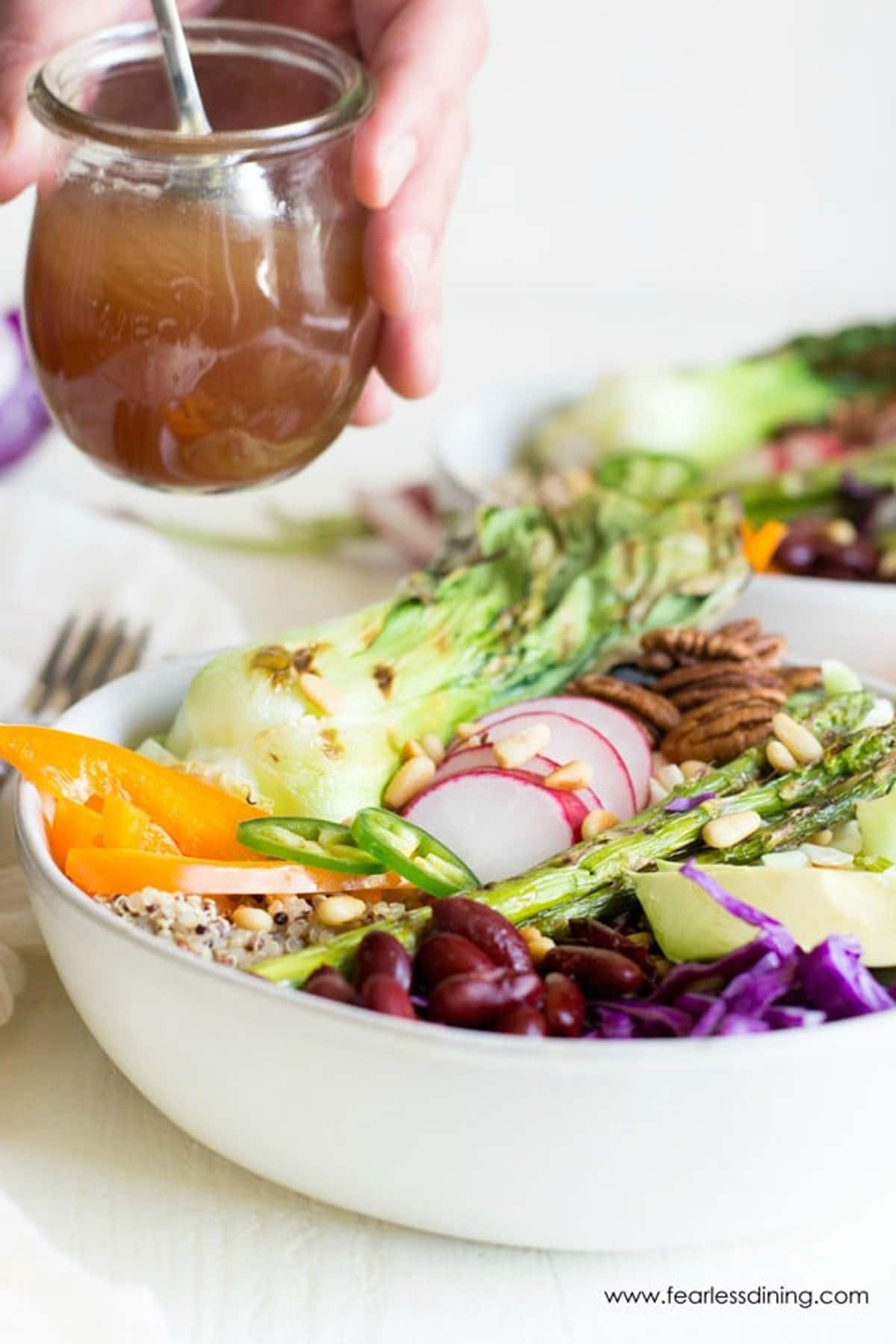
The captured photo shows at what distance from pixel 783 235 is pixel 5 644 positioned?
357cm

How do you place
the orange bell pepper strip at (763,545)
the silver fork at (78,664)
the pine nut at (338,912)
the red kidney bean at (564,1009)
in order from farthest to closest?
the orange bell pepper strip at (763,545)
the silver fork at (78,664)
the pine nut at (338,912)
the red kidney bean at (564,1009)

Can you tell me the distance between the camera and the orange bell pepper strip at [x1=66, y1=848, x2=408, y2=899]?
1.66 metres

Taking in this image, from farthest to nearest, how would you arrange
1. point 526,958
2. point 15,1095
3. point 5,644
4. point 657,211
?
point 657,211
point 5,644
point 15,1095
point 526,958

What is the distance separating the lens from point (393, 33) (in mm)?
2199

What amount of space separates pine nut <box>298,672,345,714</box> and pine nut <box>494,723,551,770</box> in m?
0.19

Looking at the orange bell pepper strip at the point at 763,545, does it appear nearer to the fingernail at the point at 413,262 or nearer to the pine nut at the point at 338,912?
the fingernail at the point at 413,262

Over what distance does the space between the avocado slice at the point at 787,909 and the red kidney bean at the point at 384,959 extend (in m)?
0.25

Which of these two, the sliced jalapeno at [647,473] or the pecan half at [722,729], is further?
the sliced jalapeno at [647,473]

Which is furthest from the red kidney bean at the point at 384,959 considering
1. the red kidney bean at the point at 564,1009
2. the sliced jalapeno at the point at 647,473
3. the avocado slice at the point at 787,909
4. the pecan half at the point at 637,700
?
the sliced jalapeno at the point at 647,473

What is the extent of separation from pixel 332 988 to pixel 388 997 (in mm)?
51

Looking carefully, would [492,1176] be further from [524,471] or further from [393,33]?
[524,471]

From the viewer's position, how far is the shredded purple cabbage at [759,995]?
1.46m

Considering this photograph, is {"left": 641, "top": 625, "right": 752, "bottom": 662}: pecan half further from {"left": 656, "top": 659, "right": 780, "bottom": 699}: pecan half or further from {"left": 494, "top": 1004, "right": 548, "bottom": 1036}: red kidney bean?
{"left": 494, "top": 1004, "right": 548, "bottom": 1036}: red kidney bean

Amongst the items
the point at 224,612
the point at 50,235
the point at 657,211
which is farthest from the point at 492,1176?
the point at 657,211
